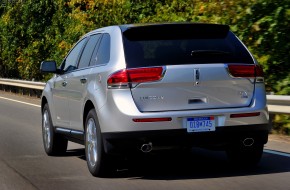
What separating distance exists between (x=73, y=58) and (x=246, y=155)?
9.31 feet

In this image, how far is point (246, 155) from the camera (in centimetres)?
859

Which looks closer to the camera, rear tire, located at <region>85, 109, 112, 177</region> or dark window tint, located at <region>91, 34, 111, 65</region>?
rear tire, located at <region>85, 109, 112, 177</region>

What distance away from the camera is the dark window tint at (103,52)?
830 cm

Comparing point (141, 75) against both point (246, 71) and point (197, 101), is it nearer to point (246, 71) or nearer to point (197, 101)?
point (197, 101)

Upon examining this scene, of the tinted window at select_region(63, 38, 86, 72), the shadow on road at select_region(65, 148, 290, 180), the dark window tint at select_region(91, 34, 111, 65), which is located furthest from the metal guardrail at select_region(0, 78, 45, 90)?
the dark window tint at select_region(91, 34, 111, 65)

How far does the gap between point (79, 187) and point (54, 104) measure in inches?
114

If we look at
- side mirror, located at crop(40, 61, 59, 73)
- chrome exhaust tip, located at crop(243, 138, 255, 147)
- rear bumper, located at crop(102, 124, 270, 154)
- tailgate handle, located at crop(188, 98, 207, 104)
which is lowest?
chrome exhaust tip, located at crop(243, 138, 255, 147)

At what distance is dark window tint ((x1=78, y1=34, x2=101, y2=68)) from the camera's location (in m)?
9.03

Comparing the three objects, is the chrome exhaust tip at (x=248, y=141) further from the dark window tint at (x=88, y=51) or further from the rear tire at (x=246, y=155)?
the dark window tint at (x=88, y=51)

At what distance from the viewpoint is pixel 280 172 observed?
324 inches

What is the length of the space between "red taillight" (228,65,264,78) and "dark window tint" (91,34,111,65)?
1.40 m

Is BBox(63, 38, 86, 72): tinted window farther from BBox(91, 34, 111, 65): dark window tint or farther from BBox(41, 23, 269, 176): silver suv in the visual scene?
BBox(41, 23, 269, 176): silver suv

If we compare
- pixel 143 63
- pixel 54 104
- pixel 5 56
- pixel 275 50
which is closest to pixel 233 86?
pixel 143 63

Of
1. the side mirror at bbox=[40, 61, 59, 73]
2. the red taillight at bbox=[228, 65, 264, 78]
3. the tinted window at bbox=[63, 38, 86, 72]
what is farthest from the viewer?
the side mirror at bbox=[40, 61, 59, 73]
